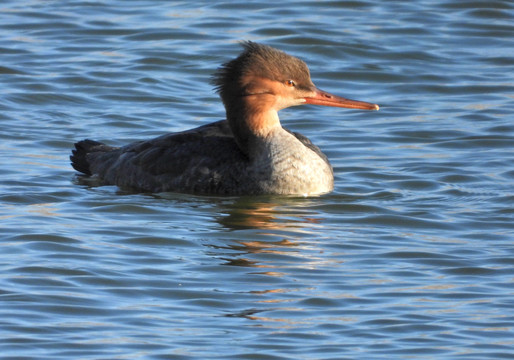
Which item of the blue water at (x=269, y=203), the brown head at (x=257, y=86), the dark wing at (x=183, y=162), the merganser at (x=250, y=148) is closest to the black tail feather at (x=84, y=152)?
the blue water at (x=269, y=203)

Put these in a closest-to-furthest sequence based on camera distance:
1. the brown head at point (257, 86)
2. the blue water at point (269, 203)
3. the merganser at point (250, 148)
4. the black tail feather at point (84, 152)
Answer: the blue water at point (269, 203)
the merganser at point (250, 148)
the brown head at point (257, 86)
the black tail feather at point (84, 152)

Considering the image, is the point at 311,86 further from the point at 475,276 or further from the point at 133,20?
the point at 133,20

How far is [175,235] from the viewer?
385 inches

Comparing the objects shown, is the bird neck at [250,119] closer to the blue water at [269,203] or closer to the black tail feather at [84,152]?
the blue water at [269,203]

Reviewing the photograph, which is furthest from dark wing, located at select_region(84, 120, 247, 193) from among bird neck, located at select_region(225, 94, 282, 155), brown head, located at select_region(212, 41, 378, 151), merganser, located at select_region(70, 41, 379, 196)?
brown head, located at select_region(212, 41, 378, 151)

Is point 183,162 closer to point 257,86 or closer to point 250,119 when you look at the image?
point 250,119

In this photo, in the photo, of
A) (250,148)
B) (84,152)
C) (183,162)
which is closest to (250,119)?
(250,148)

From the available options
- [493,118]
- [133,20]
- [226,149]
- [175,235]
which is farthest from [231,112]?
[133,20]

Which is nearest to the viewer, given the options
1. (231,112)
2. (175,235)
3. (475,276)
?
(475,276)

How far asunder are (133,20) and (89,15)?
0.77 meters

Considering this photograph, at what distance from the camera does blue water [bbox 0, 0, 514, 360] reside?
25.3ft

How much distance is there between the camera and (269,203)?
35.9 feet

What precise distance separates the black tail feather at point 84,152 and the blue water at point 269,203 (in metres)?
0.13

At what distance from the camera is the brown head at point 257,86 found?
36.6 ft
